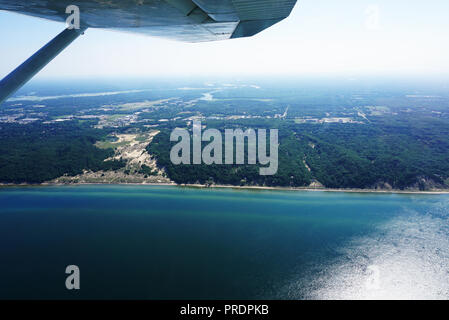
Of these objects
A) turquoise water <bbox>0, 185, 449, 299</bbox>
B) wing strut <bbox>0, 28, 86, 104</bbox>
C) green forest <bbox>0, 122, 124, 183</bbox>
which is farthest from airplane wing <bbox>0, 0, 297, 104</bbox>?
green forest <bbox>0, 122, 124, 183</bbox>

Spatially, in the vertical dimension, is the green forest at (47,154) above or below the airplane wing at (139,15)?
below

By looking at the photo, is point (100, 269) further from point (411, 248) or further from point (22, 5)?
point (411, 248)

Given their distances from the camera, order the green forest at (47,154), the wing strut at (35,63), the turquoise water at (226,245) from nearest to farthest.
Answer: the wing strut at (35,63) < the turquoise water at (226,245) < the green forest at (47,154)

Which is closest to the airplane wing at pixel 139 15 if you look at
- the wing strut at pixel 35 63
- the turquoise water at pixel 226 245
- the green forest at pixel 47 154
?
the wing strut at pixel 35 63

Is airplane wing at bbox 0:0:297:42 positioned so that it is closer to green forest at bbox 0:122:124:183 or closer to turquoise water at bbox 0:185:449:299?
turquoise water at bbox 0:185:449:299

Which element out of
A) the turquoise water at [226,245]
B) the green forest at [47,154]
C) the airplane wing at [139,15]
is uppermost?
the airplane wing at [139,15]

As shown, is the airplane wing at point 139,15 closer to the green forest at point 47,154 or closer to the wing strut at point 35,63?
the wing strut at point 35,63

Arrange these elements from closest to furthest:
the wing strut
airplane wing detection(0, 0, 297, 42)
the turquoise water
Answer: airplane wing detection(0, 0, 297, 42) < the wing strut < the turquoise water
